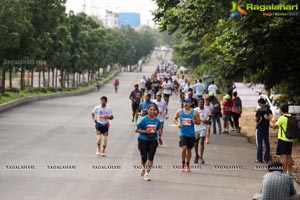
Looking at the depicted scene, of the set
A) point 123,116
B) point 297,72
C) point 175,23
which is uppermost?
point 175,23

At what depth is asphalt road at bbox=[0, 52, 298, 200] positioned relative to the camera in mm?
13000

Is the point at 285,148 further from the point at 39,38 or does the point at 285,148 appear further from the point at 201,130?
the point at 39,38

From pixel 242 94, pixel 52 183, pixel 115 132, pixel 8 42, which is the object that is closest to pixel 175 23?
pixel 115 132

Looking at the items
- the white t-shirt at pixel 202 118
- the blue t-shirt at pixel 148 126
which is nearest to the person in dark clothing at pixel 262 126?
the white t-shirt at pixel 202 118

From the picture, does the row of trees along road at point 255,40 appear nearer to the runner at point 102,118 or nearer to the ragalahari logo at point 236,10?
the ragalahari logo at point 236,10

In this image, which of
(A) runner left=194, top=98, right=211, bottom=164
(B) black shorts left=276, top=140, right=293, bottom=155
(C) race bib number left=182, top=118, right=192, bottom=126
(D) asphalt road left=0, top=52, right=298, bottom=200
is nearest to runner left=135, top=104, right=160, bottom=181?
(D) asphalt road left=0, top=52, right=298, bottom=200

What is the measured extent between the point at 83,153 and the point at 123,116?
43.3 feet

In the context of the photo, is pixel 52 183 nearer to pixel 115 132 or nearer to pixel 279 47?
pixel 279 47

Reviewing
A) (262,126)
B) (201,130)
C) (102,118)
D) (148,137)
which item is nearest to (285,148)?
(262,126)

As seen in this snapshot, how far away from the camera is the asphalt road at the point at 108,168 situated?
42.7 feet

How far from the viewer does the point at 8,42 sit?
3497 centimetres

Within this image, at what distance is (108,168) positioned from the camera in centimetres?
1584

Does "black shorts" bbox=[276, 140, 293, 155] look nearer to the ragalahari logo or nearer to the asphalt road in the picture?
the asphalt road

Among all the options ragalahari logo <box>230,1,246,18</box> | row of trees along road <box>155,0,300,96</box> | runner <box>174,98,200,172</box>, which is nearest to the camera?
ragalahari logo <box>230,1,246,18</box>
